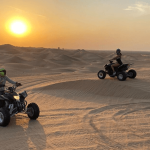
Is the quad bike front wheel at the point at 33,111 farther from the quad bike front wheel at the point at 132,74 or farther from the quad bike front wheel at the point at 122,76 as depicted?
the quad bike front wheel at the point at 132,74

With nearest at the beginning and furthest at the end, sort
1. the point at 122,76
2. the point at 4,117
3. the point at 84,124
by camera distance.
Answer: the point at 4,117
the point at 84,124
the point at 122,76

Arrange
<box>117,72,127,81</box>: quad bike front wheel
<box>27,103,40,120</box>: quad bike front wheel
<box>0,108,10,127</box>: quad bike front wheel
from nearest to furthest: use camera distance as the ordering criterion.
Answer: <box>0,108,10,127</box>: quad bike front wheel
<box>27,103,40,120</box>: quad bike front wheel
<box>117,72,127,81</box>: quad bike front wheel

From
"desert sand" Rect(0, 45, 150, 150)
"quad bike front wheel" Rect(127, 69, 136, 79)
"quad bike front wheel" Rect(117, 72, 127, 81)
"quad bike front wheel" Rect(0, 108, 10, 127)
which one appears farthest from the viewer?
"quad bike front wheel" Rect(127, 69, 136, 79)

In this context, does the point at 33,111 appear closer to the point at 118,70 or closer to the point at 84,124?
the point at 84,124

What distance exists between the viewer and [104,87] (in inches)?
430

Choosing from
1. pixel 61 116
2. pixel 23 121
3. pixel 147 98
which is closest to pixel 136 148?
pixel 61 116

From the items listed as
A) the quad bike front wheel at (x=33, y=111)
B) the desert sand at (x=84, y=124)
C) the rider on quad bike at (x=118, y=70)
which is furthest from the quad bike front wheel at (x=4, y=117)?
the rider on quad bike at (x=118, y=70)

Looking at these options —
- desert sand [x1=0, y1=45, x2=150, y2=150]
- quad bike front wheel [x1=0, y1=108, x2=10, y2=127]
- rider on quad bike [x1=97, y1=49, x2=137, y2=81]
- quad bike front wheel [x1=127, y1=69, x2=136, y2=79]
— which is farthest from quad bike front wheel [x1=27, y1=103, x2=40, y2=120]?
quad bike front wheel [x1=127, y1=69, x2=136, y2=79]

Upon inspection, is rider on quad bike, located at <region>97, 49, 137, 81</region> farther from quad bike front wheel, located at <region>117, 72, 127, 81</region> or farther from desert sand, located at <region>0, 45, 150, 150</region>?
desert sand, located at <region>0, 45, 150, 150</region>

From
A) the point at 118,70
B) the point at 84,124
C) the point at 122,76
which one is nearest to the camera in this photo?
the point at 84,124

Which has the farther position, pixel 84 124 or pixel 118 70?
pixel 118 70

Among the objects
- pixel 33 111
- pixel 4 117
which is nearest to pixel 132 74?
pixel 33 111

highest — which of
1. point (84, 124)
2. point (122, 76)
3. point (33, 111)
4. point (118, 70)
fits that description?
point (118, 70)

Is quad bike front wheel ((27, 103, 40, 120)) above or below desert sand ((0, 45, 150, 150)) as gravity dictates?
above
